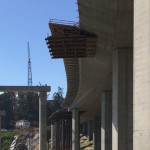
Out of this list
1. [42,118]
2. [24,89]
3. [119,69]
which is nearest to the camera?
[119,69]

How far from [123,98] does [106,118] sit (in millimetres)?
17673

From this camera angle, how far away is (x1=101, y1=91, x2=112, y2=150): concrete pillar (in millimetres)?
53688

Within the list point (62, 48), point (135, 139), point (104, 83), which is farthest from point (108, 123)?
point (135, 139)

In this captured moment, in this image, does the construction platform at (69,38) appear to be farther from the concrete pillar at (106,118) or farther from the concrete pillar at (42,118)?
the concrete pillar at (42,118)

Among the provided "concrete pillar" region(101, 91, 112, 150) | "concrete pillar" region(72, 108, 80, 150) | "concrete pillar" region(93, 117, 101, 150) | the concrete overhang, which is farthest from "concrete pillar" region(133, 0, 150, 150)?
"concrete pillar" region(93, 117, 101, 150)

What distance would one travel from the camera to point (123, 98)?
1427 inches

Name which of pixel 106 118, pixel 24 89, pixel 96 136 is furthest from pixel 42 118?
pixel 96 136

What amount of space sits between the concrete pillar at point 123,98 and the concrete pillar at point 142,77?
1891 cm

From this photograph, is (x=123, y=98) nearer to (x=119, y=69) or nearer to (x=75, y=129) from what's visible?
(x=119, y=69)

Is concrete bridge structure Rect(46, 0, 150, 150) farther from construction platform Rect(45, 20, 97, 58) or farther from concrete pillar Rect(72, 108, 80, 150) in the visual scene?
concrete pillar Rect(72, 108, 80, 150)

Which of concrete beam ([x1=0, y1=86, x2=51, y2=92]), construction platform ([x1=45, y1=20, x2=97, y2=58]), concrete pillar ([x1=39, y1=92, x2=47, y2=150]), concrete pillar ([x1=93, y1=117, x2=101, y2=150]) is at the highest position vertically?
construction platform ([x1=45, y1=20, x2=97, y2=58])

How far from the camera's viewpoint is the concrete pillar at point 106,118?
5369cm

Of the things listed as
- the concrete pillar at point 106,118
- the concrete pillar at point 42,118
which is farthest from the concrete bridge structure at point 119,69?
the concrete pillar at point 42,118

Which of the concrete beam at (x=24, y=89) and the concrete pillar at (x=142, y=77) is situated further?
the concrete beam at (x=24, y=89)
